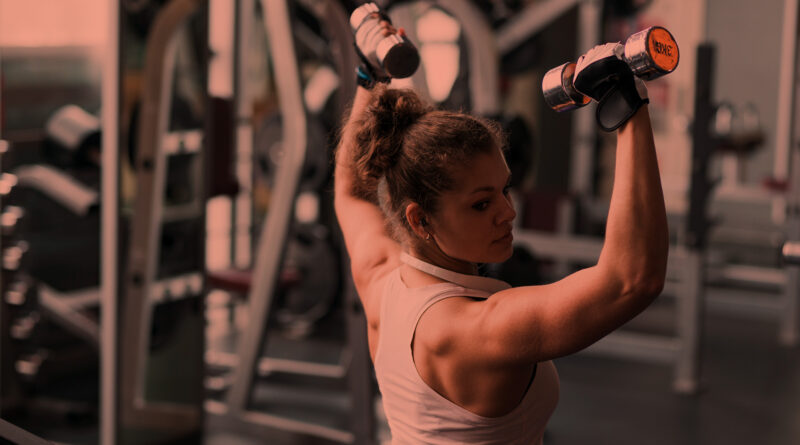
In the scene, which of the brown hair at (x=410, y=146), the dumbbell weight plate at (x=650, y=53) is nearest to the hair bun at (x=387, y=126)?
the brown hair at (x=410, y=146)

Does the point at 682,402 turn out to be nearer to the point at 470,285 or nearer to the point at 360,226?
the point at 360,226

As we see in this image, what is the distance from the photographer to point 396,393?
1143mm

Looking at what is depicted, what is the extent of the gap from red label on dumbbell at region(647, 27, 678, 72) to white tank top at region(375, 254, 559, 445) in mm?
365

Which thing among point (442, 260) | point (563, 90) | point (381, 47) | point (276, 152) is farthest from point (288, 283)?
point (563, 90)

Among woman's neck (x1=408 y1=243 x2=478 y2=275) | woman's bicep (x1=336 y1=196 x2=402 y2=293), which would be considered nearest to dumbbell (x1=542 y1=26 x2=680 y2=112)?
woman's neck (x1=408 y1=243 x2=478 y2=275)

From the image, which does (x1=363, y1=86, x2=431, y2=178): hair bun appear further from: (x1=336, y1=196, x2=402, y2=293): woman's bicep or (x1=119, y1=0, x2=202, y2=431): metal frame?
(x1=119, y1=0, x2=202, y2=431): metal frame

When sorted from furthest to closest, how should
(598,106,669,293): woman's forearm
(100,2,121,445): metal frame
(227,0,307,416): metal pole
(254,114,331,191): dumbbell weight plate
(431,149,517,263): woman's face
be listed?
(254,114,331,191): dumbbell weight plate, (227,0,307,416): metal pole, (100,2,121,445): metal frame, (431,149,517,263): woman's face, (598,106,669,293): woman's forearm

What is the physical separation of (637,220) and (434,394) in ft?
1.22

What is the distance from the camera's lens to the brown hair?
42.6 inches

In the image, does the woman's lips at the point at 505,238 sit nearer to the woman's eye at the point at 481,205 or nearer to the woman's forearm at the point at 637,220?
the woman's eye at the point at 481,205

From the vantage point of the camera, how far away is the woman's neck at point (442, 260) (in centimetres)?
112

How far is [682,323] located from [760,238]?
3.34m

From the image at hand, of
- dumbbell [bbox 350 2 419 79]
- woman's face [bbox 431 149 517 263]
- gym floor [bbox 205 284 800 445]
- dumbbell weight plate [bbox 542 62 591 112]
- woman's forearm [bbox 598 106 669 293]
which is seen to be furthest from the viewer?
gym floor [bbox 205 284 800 445]

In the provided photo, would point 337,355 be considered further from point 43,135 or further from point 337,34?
point 337,34
